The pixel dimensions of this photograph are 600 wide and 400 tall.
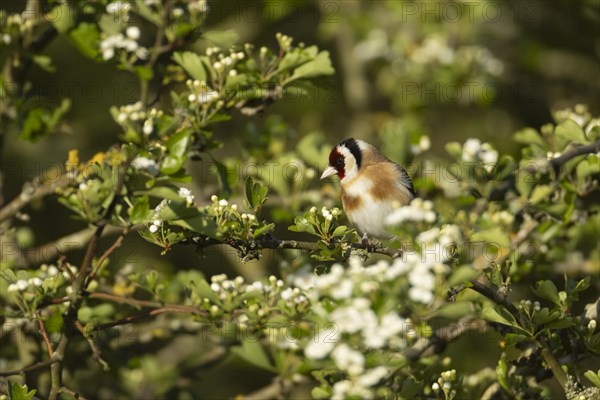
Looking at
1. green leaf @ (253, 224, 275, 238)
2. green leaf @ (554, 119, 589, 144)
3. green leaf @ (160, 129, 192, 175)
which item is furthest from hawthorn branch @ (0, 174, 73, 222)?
green leaf @ (554, 119, 589, 144)

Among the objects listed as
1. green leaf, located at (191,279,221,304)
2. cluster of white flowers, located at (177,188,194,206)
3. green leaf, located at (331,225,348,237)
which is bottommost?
green leaf, located at (191,279,221,304)

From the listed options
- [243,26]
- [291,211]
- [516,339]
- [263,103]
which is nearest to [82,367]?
[291,211]

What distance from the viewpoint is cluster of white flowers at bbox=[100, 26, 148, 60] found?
4.53 meters

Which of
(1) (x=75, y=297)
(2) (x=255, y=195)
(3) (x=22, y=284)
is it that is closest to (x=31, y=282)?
(3) (x=22, y=284)

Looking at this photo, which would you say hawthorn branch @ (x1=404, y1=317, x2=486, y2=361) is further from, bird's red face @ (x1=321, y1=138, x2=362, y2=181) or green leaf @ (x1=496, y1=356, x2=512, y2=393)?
bird's red face @ (x1=321, y1=138, x2=362, y2=181)

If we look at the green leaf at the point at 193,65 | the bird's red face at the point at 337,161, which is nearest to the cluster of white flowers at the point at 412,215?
the green leaf at the point at 193,65

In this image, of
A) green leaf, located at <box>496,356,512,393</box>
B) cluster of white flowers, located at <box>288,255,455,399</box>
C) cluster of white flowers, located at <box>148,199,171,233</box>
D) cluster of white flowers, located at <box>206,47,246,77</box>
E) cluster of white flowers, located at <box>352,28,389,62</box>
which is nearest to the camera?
cluster of white flowers, located at <box>288,255,455,399</box>

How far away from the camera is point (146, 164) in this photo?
3684 mm

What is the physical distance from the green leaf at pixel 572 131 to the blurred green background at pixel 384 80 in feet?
10.4

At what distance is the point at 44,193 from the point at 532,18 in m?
6.81

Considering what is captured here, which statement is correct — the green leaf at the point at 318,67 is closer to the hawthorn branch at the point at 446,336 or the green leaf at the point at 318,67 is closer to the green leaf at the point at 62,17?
the green leaf at the point at 62,17

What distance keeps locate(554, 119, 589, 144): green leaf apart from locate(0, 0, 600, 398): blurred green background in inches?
125

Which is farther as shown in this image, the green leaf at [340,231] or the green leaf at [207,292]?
the green leaf at [207,292]

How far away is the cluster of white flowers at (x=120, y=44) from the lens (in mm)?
4531
